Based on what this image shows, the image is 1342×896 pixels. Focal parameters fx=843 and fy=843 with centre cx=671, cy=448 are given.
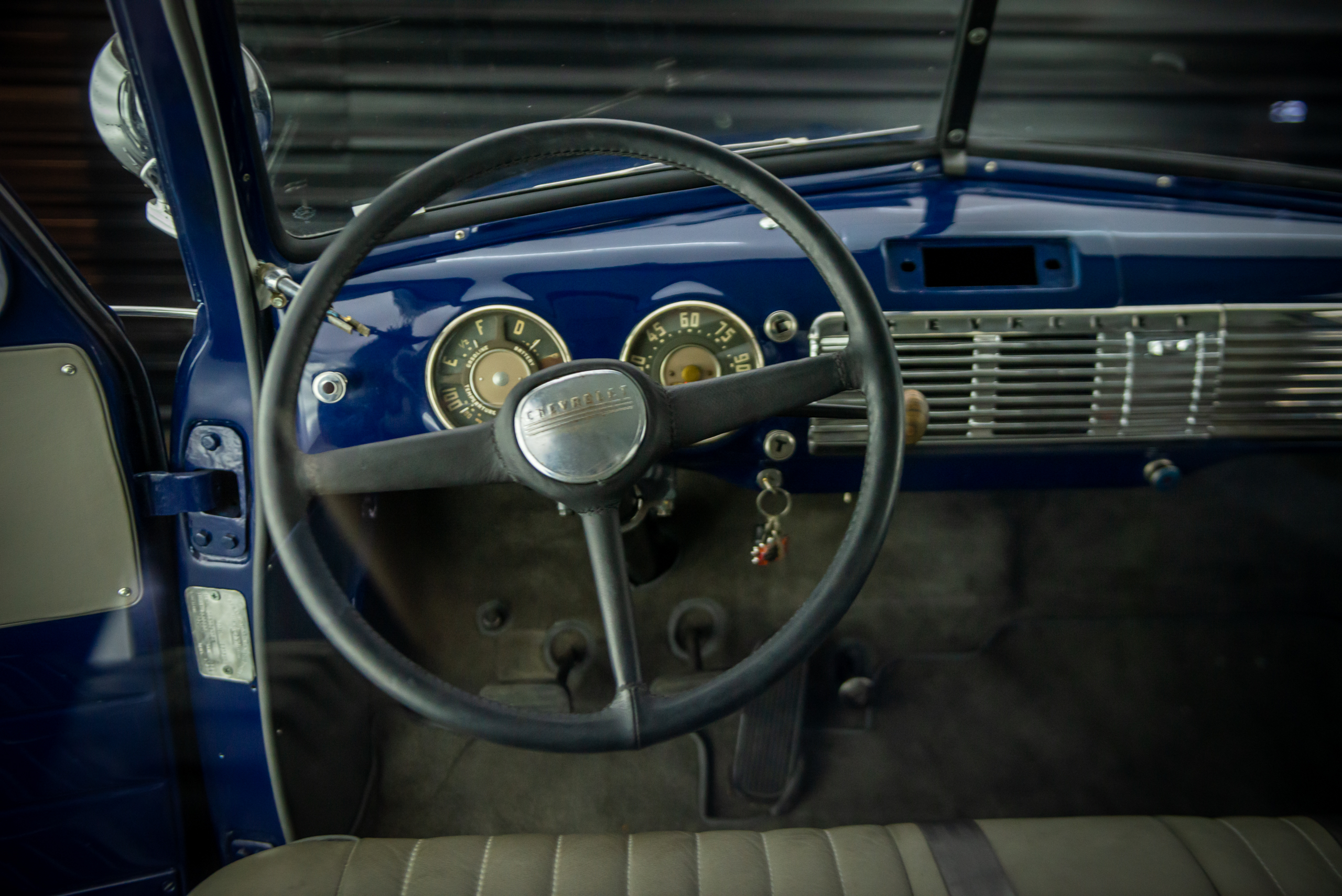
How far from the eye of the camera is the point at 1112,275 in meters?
1.46

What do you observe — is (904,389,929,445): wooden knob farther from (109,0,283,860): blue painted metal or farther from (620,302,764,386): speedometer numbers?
(109,0,283,860): blue painted metal

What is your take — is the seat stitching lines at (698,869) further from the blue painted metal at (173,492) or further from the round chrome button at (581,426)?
the blue painted metal at (173,492)

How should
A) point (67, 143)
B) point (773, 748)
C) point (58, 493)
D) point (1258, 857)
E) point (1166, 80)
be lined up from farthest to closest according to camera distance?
point (67, 143), point (773, 748), point (1166, 80), point (58, 493), point (1258, 857)

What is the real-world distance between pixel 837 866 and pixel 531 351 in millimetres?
882

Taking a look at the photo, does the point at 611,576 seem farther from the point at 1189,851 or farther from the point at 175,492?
the point at 1189,851

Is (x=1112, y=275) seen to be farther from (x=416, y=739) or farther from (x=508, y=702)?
(x=416, y=739)

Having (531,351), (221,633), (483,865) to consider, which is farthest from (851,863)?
(221,633)

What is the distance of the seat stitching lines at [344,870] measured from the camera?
1125mm

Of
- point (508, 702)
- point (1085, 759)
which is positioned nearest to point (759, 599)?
point (508, 702)

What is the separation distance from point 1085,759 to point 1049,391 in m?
0.91

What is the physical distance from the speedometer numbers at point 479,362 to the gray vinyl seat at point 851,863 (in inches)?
25.4

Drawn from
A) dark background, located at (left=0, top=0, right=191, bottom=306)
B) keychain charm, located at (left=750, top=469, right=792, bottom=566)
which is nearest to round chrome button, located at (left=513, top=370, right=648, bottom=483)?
keychain charm, located at (left=750, top=469, right=792, bottom=566)

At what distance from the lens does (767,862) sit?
45.4 inches

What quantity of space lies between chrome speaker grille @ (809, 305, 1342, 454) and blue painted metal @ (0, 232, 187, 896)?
1.16 m
